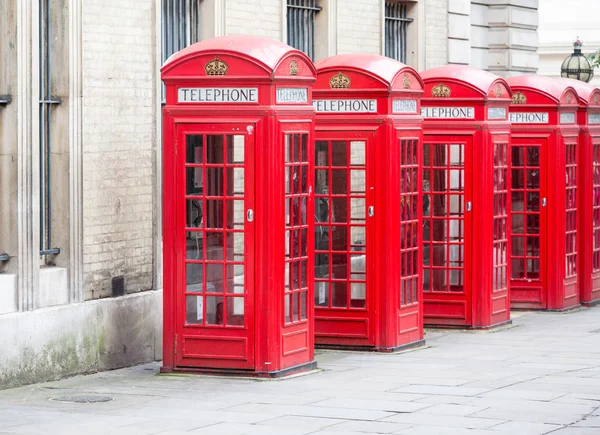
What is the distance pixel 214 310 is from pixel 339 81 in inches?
107

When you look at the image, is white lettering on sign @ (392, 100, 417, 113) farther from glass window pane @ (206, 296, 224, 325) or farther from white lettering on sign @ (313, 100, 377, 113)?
glass window pane @ (206, 296, 224, 325)

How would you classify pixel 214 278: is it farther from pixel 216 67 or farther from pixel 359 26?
pixel 359 26

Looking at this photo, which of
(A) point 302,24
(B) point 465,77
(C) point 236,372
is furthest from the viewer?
(A) point 302,24

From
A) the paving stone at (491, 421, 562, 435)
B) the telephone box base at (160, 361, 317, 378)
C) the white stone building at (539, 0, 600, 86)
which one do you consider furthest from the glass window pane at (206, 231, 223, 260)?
the white stone building at (539, 0, 600, 86)

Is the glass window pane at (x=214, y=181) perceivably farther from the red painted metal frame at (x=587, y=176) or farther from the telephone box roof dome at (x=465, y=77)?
the red painted metal frame at (x=587, y=176)

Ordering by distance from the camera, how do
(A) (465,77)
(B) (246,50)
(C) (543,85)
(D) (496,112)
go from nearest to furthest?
(B) (246,50)
(A) (465,77)
(D) (496,112)
(C) (543,85)

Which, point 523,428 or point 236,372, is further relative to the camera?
point 236,372

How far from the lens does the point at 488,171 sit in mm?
14977

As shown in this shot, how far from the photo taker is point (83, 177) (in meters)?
12.1

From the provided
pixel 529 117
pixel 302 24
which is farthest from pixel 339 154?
pixel 529 117

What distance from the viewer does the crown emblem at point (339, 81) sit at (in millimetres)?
13164

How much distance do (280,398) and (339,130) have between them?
10.9ft

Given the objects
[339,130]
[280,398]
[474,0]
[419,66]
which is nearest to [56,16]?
[339,130]

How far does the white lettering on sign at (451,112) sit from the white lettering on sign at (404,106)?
4.46 ft
